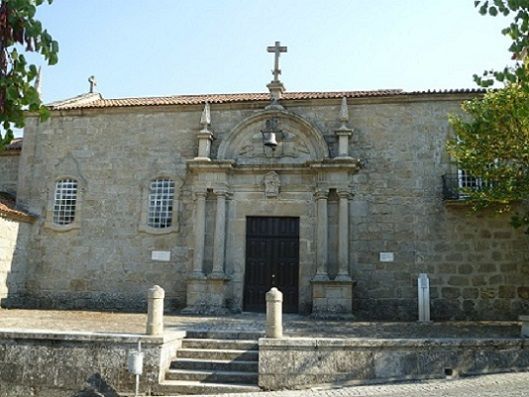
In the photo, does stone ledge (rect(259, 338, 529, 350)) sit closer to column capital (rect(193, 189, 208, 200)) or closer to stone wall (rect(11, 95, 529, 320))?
stone wall (rect(11, 95, 529, 320))

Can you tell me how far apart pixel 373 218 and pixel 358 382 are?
5932mm

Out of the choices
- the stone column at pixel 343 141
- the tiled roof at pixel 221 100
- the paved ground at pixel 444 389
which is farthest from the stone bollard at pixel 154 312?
the tiled roof at pixel 221 100

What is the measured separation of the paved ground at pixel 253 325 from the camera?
9703mm

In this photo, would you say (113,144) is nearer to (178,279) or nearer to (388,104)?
(178,279)

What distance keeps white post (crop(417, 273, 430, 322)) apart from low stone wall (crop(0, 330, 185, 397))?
6.04 m

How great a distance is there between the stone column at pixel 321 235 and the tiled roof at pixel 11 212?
25.4 feet

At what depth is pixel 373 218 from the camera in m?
13.5

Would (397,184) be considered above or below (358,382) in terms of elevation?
above

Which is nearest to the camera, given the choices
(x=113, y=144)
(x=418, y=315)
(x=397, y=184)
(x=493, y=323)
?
(x=493, y=323)

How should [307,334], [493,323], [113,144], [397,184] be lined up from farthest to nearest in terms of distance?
[113,144], [397,184], [493,323], [307,334]

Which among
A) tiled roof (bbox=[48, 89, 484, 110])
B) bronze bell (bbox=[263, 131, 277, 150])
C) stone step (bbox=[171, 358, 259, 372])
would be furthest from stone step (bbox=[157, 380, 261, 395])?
A: tiled roof (bbox=[48, 89, 484, 110])

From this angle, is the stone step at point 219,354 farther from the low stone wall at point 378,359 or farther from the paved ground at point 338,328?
the paved ground at point 338,328

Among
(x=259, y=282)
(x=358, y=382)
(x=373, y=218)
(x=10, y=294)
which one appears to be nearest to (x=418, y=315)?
(x=373, y=218)

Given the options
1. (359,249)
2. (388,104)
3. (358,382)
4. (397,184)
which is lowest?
(358,382)
